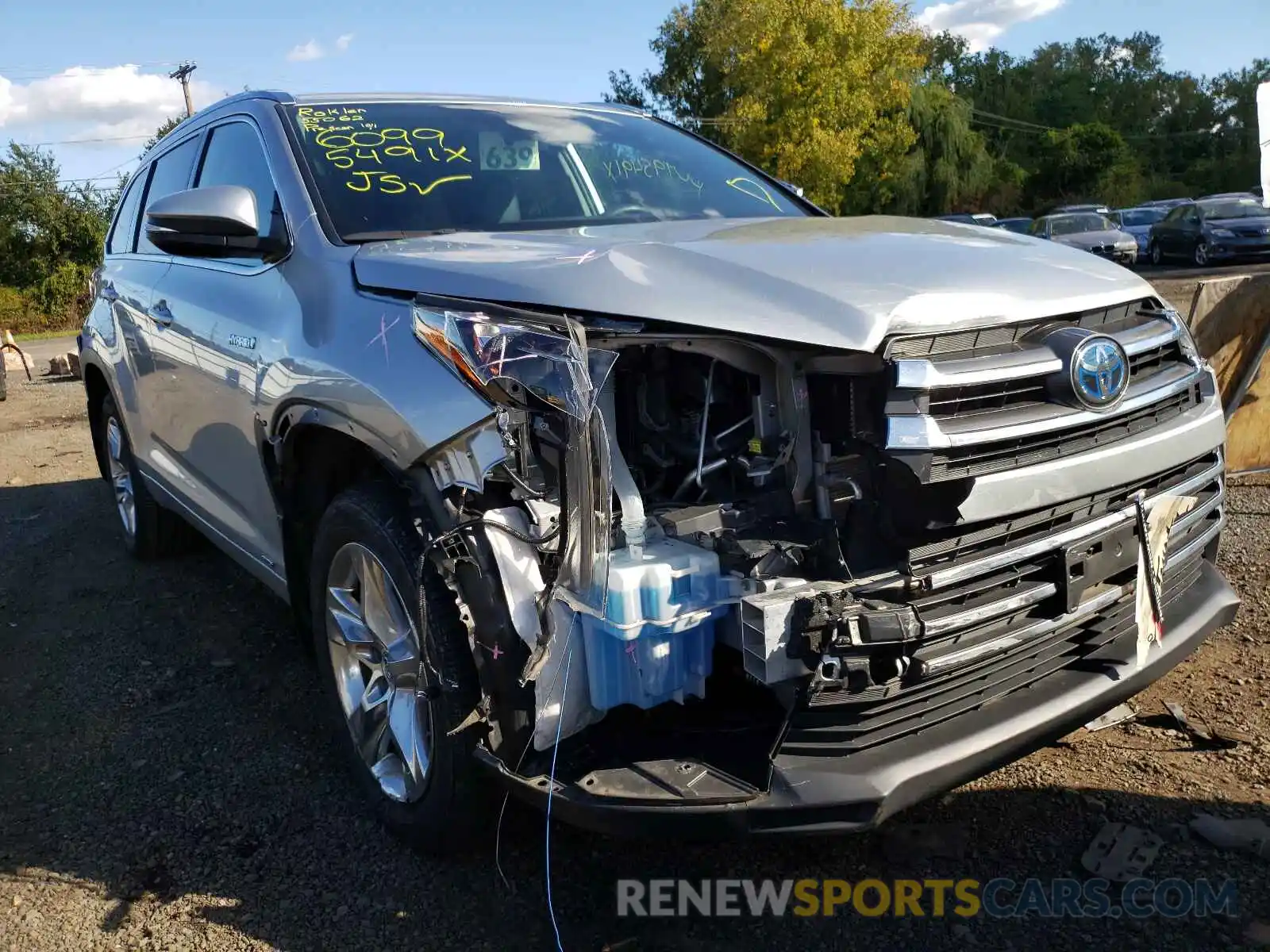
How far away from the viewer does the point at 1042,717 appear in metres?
2.22

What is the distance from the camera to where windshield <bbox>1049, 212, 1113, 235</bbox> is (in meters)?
24.5

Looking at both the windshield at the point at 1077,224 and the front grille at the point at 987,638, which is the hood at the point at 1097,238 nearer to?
the windshield at the point at 1077,224

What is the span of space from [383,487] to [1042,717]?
1.63 meters

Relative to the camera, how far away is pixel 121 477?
18.4ft

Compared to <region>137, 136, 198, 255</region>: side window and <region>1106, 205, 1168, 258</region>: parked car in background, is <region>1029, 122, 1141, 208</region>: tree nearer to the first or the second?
<region>1106, 205, 1168, 258</region>: parked car in background

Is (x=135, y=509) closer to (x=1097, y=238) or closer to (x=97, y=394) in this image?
(x=97, y=394)

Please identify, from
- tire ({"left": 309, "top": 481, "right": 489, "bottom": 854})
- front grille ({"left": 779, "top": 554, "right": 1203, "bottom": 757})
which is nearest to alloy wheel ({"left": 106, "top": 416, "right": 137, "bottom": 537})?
tire ({"left": 309, "top": 481, "right": 489, "bottom": 854})

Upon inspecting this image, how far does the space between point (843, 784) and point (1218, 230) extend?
23.7 metres

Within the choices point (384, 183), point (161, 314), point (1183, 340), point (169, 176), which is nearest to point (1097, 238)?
point (169, 176)

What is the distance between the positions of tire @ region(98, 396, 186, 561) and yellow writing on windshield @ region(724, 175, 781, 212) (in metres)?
3.16

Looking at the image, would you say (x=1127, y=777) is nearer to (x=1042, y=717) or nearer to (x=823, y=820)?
(x=1042, y=717)

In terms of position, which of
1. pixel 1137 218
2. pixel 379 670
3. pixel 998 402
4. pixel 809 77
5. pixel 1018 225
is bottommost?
pixel 1137 218

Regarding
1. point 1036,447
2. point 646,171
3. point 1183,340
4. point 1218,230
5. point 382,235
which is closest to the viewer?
point 1036,447

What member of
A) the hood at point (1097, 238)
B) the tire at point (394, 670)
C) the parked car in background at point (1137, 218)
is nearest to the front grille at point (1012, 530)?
the tire at point (394, 670)
